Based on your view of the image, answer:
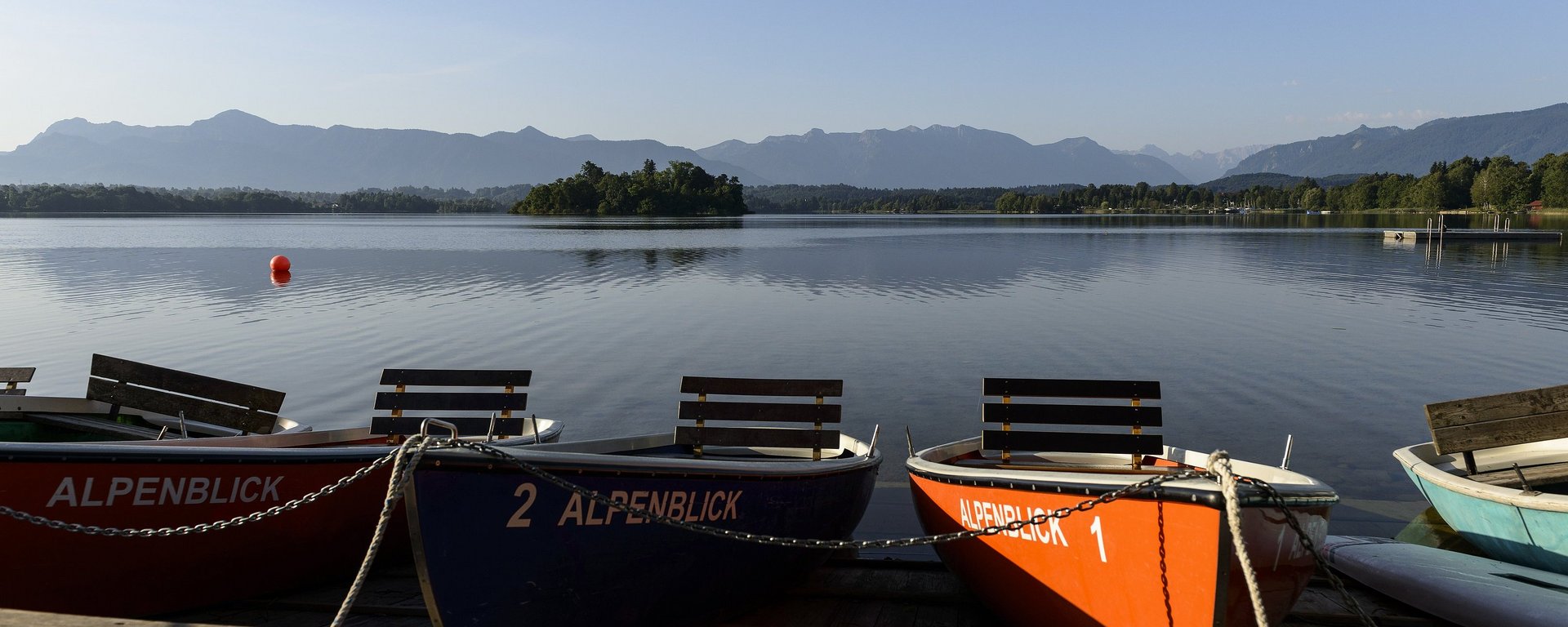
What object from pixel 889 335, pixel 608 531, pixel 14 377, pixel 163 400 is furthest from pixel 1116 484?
pixel 889 335

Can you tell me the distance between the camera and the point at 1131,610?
→ 639 cm

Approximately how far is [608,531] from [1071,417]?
4340mm

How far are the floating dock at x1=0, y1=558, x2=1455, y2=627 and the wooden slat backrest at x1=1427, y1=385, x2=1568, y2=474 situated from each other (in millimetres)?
2422

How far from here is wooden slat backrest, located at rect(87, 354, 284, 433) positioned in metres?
10.6

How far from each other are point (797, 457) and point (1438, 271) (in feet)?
169

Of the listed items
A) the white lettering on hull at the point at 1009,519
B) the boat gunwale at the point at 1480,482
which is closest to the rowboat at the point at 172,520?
the white lettering on hull at the point at 1009,519

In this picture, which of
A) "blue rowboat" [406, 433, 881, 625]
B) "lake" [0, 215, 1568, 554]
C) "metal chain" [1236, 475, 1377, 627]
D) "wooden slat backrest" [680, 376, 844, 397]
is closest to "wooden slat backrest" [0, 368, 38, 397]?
"lake" [0, 215, 1568, 554]

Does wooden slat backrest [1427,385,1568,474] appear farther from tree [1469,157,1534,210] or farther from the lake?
tree [1469,157,1534,210]

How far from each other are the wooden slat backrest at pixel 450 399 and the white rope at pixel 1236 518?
667 centimetres

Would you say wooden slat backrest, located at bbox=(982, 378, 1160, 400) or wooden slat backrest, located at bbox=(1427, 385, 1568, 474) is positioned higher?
wooden slat backrest, located at bbox=(982, 378, 1160, 400)

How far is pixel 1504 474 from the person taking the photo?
32.9ft

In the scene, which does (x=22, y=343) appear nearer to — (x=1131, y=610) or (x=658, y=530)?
(x=658, y=530)

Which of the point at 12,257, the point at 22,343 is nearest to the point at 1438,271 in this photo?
the point at 22,343

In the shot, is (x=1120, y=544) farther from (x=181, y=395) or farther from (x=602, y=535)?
(x=181, y=395)
